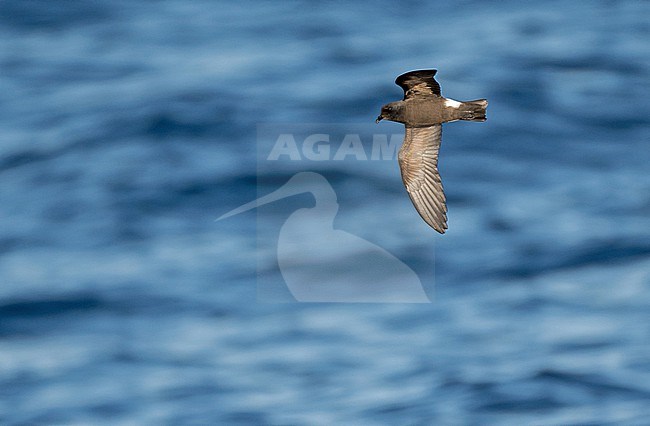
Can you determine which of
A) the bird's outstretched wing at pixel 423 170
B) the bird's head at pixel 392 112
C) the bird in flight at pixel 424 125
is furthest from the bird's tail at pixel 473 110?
the bird's outstretched wing at pixel 423 170

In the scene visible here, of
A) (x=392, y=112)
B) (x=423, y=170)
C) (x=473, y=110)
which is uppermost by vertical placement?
(x=392, y=112)

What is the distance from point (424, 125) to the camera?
12453mm

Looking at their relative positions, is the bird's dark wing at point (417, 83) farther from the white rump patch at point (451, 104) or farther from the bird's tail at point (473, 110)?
the bird's tail at point (473, 110)

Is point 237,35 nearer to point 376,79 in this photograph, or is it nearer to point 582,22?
point 376,79

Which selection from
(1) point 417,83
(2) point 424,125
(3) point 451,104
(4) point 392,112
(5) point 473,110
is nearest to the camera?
(5) point 473,110

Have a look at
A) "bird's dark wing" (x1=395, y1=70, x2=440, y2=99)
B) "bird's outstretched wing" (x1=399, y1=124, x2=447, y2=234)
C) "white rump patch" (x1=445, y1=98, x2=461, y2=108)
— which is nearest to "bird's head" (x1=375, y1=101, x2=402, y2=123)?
"bird's dark wing" (x1=395, y1=70, x2=440, y2=99)

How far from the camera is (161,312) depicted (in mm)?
17078

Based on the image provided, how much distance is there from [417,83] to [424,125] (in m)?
0.53

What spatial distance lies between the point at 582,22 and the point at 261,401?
29.5 ft

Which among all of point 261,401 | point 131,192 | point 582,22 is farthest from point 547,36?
point 261,401

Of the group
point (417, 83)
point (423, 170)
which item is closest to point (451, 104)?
point (417, 83)

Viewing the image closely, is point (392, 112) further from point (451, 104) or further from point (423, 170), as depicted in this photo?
point (423, 170)

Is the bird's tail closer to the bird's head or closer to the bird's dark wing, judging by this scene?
the bird's dark wing

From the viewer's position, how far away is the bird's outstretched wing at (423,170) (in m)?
12.3
